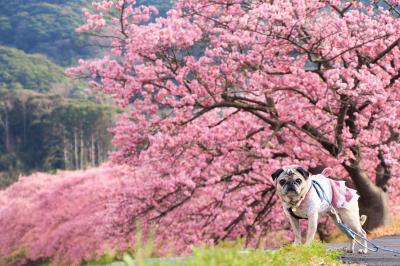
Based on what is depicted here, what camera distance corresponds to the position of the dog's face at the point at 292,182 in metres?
7.44

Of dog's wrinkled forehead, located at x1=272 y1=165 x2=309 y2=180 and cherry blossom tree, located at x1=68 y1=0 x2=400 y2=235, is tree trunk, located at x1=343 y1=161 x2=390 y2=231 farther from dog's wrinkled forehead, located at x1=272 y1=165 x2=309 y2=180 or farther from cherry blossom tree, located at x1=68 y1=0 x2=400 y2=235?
dog's wrinkled forehead, located at x1=272 y1=165 x2=309 y2=180

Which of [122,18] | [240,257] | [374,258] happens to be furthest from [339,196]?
[122,18]

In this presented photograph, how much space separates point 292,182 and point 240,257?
2.60 meters

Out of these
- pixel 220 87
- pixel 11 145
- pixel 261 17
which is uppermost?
pixel 261 17

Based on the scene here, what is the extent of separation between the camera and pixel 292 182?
24.5ft

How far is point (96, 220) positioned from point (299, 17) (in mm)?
15773

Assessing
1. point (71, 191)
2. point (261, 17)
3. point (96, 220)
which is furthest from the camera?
point (71, 191)

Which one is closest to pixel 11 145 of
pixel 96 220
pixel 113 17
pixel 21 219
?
pixel 21 219

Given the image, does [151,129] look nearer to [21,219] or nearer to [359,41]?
[359,41]

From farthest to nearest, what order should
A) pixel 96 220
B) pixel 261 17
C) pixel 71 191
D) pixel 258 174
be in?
pixel 71 191 < pixel 96 220 < pixel 258 174 < pixel 261 17

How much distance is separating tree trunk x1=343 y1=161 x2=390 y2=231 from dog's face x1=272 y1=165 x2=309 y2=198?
8.91m

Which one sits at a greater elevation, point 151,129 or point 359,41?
point 359,41

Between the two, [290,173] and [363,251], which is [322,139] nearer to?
[363,251]

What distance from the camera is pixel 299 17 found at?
15.2 metres
